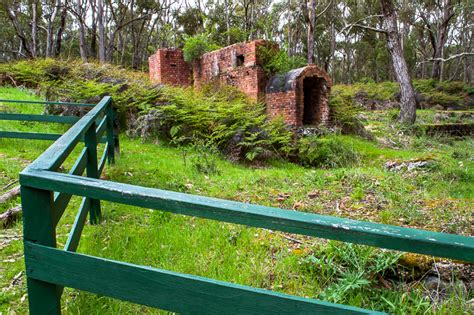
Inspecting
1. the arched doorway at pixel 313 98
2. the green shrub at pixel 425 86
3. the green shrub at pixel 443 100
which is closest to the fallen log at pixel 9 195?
the arched doorway at pixel 313 98

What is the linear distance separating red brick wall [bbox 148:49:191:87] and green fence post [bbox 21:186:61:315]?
1381 cm

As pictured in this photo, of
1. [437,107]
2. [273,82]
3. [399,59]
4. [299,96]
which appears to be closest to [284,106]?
[299,96]

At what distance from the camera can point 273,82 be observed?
11.6 metres

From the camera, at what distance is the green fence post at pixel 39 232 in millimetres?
1340

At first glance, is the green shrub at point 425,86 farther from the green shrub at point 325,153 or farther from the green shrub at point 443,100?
the green shrub at point 325,153

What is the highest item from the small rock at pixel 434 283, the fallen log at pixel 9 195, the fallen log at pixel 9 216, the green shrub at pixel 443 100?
the green shrub at pixel 443 100

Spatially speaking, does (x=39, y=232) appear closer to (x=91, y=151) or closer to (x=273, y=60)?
(x=91, y=151)

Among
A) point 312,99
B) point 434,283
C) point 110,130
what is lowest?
point 434,283

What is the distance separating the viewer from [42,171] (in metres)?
1.38

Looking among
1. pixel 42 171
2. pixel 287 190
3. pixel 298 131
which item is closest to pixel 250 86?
pixel 298 131

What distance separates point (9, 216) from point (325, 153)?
740cm

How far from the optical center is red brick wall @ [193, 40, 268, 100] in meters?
11.8

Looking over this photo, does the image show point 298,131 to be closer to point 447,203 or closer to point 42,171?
point 447,203

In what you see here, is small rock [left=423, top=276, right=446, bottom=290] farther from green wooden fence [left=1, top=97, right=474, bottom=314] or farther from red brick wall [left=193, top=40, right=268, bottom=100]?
red brick wall [left=193, top=40, right=268, bottom=100]
